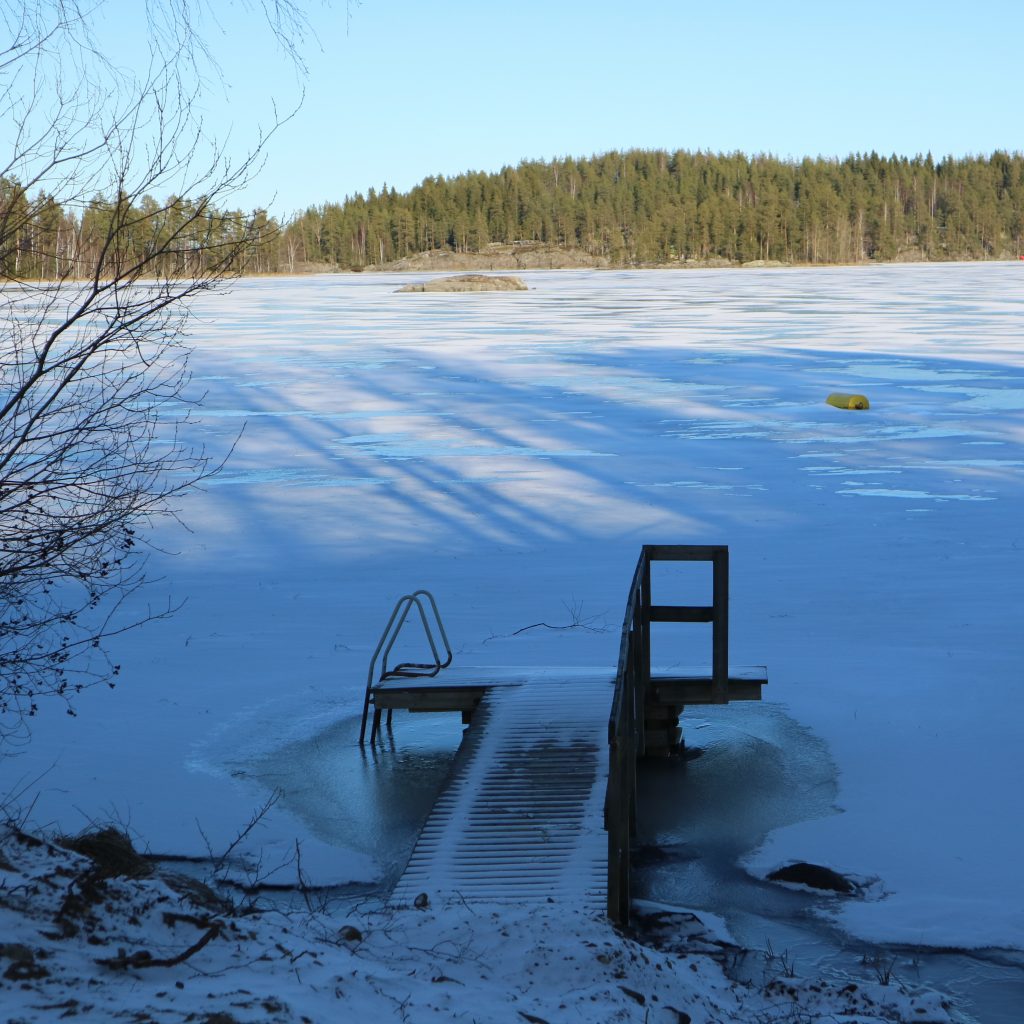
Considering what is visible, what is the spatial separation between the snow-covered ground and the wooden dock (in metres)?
0.47

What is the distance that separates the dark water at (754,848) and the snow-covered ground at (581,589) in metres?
0.15

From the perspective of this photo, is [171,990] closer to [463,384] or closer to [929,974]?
[929,974]

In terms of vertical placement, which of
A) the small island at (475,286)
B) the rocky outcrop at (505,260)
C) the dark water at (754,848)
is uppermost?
the rocky outcrop at (505,260)

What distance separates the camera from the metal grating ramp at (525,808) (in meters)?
5.01

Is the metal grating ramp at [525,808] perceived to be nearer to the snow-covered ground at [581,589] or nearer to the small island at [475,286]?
the snow-covered ground at [581,589]

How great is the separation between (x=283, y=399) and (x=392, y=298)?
42.8 metres

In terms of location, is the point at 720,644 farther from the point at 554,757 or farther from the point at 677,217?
the point at 677,217

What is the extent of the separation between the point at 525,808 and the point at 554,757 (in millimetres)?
541

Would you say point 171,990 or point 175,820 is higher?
point 171,990

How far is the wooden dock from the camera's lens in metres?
4.94

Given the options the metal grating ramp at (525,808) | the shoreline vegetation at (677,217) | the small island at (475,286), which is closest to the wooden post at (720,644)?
the metal grating ramp at (525,808)

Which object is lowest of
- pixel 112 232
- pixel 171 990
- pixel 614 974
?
pixel 614 974

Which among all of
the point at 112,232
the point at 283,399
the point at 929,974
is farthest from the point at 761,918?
the point at 283,399

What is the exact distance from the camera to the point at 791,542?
11922mm
